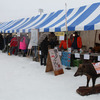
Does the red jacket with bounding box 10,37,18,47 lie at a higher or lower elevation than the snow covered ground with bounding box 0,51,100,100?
higher

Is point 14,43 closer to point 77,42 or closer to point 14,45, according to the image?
point 14,45

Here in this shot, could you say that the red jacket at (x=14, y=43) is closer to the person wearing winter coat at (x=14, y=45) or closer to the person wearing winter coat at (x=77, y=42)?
the person wearing winter coat at (x=14, y=45)

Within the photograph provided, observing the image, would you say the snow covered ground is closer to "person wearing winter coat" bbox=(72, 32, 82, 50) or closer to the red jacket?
"person wearing winter coat" bbox=(72, 32, 82, 50)

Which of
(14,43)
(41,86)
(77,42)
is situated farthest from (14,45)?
(41,86)

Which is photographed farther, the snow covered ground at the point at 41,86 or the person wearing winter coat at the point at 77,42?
the person wearing winter coat at the point at 77,42

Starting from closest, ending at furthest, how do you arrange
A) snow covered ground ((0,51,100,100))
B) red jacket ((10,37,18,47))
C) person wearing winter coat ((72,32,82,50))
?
snow covered ground ((0,51,100,100))
person wearing winter coat ((72,32,82,50))
red jacket ((10,37,18,47))

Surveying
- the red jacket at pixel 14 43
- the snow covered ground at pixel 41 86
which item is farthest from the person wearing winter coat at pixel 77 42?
the red jacket at pixel 14 43

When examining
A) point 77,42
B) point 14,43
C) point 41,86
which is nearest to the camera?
point 41,86

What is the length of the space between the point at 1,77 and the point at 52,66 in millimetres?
1885

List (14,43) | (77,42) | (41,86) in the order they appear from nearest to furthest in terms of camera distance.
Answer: (41,86) < (77,42) < (14,43)

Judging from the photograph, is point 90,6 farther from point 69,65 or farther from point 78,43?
point 69,65

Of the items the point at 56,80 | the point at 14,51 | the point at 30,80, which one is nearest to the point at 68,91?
the point at 56,80

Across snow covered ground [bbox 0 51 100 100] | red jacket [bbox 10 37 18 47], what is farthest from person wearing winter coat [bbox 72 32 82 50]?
red jacket [bbox 10 37 18 47]

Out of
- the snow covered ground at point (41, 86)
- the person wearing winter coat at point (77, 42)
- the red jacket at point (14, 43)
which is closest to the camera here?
the snow covered ground at point (41, 86)
